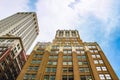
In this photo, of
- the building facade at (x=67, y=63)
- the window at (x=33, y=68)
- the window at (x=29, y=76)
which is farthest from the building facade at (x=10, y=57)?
the window at (x=29, y=76)

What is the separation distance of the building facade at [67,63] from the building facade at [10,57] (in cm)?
1192

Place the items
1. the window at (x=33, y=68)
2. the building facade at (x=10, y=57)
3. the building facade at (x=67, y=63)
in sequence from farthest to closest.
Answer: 1. the building facade at (x=10, y=57)
2. the window at (x=33, y=68)
3. the building facade at (x=67, y=63)

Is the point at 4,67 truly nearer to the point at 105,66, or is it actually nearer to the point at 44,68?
the point at 44,68

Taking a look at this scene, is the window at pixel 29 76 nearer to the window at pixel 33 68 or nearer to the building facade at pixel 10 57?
the window at pixel 33 68

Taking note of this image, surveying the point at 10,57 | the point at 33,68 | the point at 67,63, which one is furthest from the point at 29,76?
the point at 10,57

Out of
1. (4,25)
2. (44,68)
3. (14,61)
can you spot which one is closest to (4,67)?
(14,61)

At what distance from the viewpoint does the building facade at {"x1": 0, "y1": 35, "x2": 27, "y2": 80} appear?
6500cm

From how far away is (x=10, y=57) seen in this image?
7000cm

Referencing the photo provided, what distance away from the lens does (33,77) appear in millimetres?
49000

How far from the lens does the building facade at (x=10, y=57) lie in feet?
213

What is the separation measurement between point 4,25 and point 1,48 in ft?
127

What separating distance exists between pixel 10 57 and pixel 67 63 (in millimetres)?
27492

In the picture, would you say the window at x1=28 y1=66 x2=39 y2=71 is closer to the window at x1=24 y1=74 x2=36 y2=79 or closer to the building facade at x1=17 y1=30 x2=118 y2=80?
the building facade at x1=17 y1=30 x2=118 y2=80

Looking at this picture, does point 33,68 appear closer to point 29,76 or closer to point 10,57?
point 29,76
